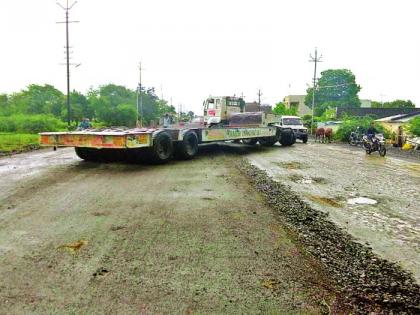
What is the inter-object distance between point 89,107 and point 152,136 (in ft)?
179

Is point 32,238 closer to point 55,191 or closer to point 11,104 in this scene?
point 55,191

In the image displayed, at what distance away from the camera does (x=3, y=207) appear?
259 inches

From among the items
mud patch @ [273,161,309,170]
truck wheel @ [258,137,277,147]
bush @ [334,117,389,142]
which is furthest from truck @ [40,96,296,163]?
bush @ [334,117,389,142]

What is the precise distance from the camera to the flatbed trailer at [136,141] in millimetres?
10922

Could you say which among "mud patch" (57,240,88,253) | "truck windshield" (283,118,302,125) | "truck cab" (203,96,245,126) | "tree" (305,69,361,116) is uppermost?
"tree" (305,69,361,116)

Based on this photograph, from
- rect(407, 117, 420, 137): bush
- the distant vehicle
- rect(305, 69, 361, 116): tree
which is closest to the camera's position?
rect(407, 117, 420, 137): bush

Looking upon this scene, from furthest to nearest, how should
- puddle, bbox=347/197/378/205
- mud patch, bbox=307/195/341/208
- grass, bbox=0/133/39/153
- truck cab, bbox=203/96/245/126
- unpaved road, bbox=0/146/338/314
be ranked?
1. grass, bbox=0/133/39/153
2. truck cab, bbox=203/96/245/126
3. puddle, bbox=347/197/378/205
4. mud patch, bbox=307/195/341/208
5. unpaved road, bbox=0/146/338/314

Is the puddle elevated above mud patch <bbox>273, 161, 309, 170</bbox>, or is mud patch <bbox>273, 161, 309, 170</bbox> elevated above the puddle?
mud patch <bbox>273, 161, 309, 170</bbox>

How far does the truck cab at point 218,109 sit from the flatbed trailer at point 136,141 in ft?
6.68

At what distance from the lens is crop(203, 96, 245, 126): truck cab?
59.7 ft

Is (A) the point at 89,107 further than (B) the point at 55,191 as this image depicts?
Yes

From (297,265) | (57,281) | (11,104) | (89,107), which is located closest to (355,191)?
(297,265)

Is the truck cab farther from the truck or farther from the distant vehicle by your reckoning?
the distant vehicle

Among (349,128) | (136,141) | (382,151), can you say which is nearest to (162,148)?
(136,141)
